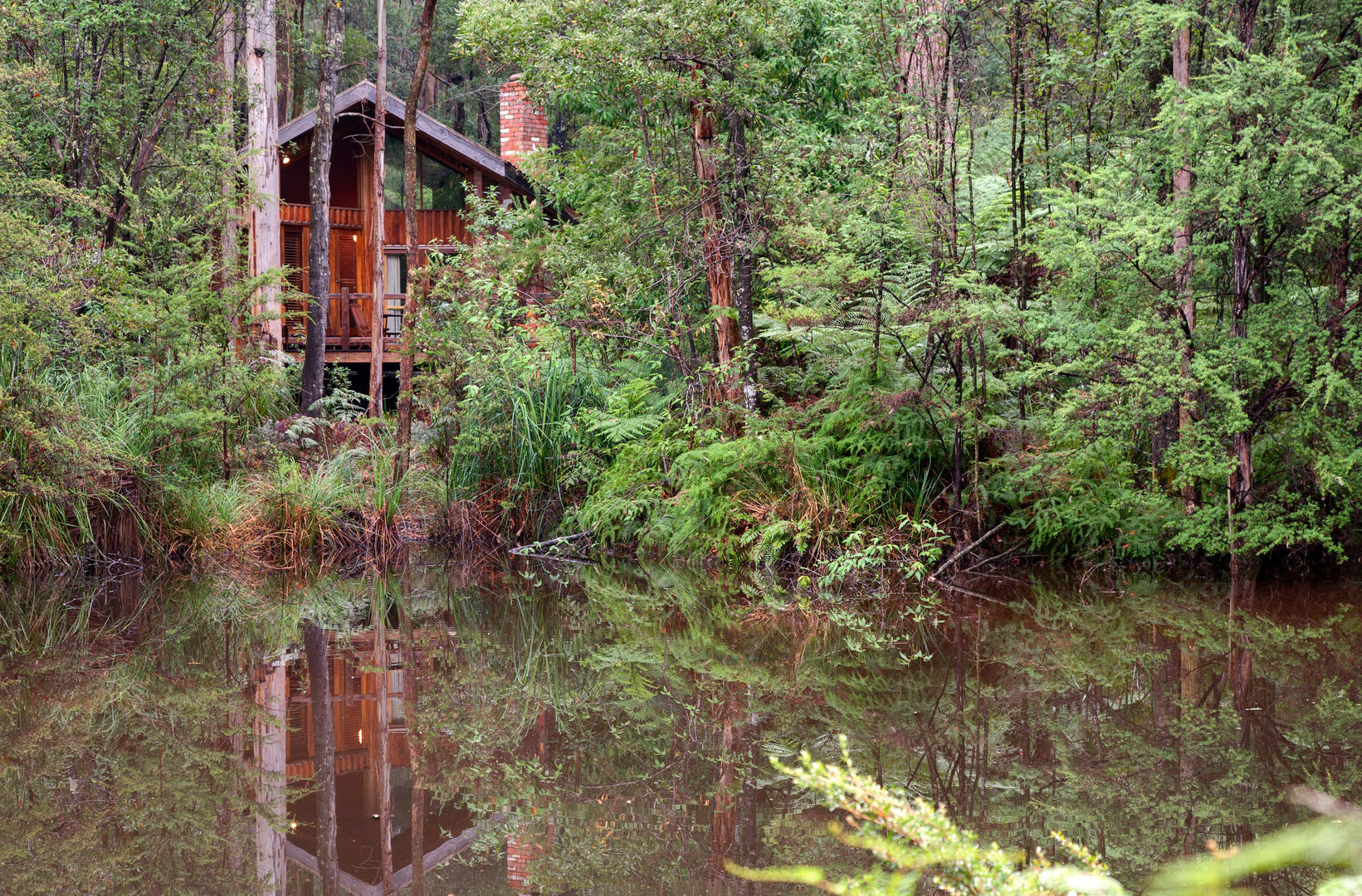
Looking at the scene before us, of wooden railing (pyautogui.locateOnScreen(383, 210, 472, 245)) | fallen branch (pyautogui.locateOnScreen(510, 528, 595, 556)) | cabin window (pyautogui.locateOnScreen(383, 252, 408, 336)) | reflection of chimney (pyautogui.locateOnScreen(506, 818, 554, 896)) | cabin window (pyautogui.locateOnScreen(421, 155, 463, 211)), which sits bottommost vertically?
fallen branch (pyautogui.locateOnScreen(510, 528, 595, 556))

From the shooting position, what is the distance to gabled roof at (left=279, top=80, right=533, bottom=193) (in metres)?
18.8

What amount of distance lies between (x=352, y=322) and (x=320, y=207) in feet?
15.9

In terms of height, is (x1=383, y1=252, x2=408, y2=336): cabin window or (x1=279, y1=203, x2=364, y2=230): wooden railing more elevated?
(x1=279, y1=203, x2=364, y2=230): wooden railing

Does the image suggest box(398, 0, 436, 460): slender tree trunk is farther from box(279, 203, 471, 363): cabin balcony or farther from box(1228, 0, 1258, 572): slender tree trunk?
box(279, 203, 471, 363): cabin balcony

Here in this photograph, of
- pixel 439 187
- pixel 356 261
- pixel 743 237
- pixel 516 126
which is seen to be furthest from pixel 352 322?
pixel 743 237

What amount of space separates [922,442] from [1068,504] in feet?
3.95

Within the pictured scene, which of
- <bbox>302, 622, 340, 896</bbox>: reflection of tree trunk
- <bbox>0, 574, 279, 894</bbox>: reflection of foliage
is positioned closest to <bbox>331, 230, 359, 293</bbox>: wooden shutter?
<bbox>0, 574, 279, 894</bbox>: reflection of foliage

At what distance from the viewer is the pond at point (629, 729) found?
12.4 ft

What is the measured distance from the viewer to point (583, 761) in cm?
473

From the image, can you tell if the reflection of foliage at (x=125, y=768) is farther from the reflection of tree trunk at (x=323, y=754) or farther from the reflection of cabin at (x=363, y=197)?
the reflection of cabin at (x=363, y=197)

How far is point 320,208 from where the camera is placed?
647 inches

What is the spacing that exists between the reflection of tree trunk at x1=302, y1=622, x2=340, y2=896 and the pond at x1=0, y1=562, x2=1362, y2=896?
2 cm

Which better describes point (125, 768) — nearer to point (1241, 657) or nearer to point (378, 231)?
point (1241, 657)

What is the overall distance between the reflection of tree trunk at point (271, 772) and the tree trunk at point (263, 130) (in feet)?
30.5
